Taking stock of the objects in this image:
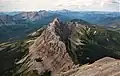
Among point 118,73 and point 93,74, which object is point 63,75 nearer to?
point 93,74

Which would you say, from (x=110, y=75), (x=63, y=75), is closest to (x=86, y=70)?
(x=63, y=75)

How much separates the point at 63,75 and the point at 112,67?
31413 millimetres

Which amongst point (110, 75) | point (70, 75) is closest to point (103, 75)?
point (110, 75)

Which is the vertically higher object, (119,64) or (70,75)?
(119,64)

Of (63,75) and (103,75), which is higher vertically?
(103,75)

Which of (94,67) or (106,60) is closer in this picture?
(94,67)

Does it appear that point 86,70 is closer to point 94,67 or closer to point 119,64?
point 94,67

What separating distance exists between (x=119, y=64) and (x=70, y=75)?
96.5 feet

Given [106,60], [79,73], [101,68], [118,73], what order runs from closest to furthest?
[118,73] → [101,68] → [79,73] → [106,60]

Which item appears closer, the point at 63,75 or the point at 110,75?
the point at 110,75

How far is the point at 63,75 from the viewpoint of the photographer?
143875 millimetres

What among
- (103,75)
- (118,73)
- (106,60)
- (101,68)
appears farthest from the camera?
(106,60)

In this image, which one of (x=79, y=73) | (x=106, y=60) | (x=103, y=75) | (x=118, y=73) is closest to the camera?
(x=118, y=73)

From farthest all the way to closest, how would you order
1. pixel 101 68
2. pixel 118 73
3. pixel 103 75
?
pixel 101 68 → pixel 103 75 → pixel 118 73
